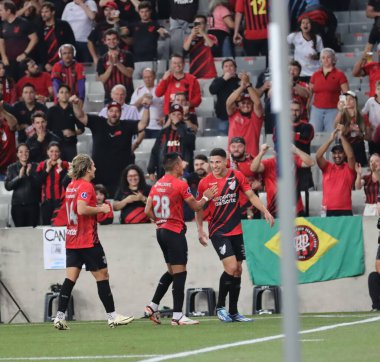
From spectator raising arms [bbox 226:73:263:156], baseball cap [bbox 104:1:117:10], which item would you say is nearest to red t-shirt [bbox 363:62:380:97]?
spectator raising arms [bbox 226:73:263:156]

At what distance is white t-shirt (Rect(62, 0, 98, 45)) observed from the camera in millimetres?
24938

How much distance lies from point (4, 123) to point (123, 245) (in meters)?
3.69

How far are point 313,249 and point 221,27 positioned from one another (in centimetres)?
663

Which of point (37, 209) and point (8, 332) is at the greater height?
point (37, 209)

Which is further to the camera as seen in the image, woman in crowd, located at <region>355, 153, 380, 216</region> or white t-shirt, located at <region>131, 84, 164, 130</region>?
white t-shirt, located at <region>131, 84, 164, 130</region>

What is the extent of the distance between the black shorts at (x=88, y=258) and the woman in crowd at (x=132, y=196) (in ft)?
12.9

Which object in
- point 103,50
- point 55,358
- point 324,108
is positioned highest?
point 103,50

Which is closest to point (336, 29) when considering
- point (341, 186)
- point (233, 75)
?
point (233, 75)

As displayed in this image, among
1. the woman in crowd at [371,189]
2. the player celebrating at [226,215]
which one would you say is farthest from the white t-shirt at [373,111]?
the player celebrating at [226,215]

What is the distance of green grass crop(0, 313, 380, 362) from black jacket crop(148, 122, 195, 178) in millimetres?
4285

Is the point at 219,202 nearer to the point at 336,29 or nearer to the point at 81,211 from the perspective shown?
the point at 81,211

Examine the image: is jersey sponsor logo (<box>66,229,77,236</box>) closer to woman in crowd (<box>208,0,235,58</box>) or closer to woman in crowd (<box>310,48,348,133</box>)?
woman in crowd (<box>310,48,348,133</box>)

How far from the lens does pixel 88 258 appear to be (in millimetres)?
14391

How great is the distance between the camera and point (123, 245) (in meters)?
18.8
